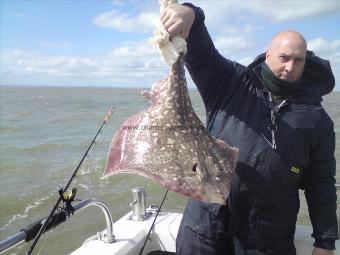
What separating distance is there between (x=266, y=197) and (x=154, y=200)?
24.4ft

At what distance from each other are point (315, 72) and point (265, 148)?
3.03ft

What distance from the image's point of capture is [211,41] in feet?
9.32

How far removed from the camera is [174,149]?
223 cm

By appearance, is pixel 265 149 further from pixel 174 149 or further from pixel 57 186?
pixel 57 186

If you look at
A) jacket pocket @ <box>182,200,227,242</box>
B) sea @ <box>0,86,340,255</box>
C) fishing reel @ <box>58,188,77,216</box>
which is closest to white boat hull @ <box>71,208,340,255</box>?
fishing reel @ <box>58,188,77,216</box>

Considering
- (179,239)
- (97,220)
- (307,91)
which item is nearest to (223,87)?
(307,91)

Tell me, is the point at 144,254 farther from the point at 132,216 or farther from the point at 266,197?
the point at 266,197

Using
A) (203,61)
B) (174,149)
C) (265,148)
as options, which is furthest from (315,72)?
(174,149)

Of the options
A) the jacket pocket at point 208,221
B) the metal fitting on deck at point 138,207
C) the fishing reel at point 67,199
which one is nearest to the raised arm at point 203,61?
the jacket pocket at point 208,221


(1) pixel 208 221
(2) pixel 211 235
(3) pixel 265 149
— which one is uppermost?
(3) pixel 265 149

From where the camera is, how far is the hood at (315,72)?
3.13 metres

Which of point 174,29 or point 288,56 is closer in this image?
point 174,29

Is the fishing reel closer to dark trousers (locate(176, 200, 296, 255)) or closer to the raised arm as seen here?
dark trousers (locate(176, 200, 296, 255))

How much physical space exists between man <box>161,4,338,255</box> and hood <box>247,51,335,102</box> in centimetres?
3
